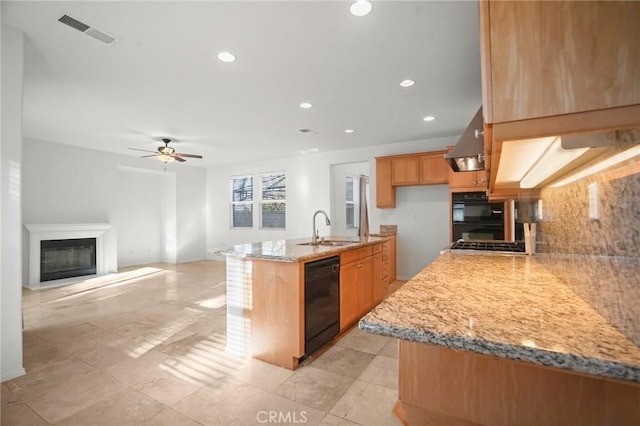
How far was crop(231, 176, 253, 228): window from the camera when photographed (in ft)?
25.9

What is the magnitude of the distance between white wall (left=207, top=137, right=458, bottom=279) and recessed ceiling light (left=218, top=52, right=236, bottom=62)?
3834 millimetres

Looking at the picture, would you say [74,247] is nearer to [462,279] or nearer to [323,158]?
[323,158]

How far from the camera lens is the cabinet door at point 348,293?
300 cm

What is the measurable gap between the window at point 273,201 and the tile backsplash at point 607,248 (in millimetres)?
6351

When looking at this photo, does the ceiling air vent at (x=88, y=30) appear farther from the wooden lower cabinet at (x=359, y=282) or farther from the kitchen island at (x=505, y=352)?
the kitchen island at (x=505, y=352)

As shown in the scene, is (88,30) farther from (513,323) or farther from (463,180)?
(463,180)

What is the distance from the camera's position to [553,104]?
0.60m

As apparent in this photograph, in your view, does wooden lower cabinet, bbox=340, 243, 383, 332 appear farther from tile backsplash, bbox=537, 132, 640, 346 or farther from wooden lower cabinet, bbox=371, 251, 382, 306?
tile backsplash, bbox=537, 132, 640, 346

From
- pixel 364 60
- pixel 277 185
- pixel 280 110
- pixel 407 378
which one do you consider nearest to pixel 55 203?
pixel 277 185

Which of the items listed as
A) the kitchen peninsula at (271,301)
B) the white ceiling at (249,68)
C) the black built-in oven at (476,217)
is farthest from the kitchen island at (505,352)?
the black built-in oven at (476,217)

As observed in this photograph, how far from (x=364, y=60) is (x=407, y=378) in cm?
255

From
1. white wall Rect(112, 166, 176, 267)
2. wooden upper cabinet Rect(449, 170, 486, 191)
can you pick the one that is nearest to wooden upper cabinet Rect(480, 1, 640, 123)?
wooden upper cabinet Rect(449, 170, 486, 191)

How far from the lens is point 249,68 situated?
2.82m

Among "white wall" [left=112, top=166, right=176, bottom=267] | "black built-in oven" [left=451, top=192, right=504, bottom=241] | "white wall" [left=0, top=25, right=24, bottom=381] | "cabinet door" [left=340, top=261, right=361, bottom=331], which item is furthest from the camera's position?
"white wall" [left=112, top=166, right=176, bottom=267]
